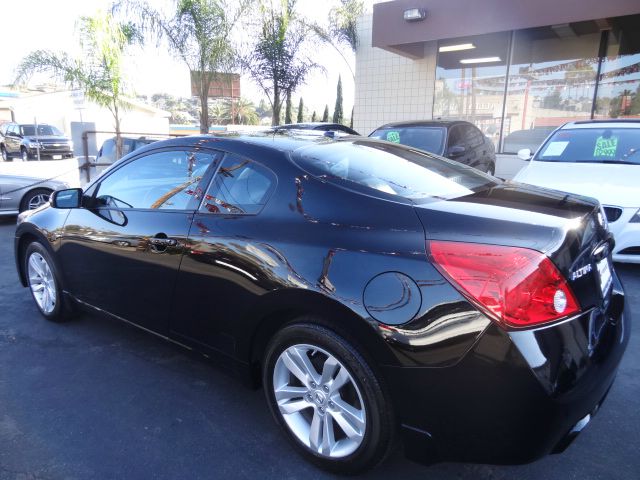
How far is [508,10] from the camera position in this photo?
10.2 m

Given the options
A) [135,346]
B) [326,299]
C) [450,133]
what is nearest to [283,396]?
[326,299]

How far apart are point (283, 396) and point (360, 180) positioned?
1.09m

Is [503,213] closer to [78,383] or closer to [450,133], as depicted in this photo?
[78,383]

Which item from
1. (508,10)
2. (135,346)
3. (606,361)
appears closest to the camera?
(606,361)

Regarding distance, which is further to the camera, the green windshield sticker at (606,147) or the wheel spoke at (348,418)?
the green windshield sticker at (606,147)

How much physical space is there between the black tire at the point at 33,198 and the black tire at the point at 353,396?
23.8 ft

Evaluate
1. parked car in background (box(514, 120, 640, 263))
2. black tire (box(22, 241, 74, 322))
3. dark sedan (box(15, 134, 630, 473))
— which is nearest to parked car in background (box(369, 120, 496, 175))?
parked car in background (box(514, 120, 640, 263))

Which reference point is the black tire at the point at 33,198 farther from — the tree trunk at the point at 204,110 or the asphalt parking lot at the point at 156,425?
the tree trunk at the point at 204,110

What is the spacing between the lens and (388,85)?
14.5 metres

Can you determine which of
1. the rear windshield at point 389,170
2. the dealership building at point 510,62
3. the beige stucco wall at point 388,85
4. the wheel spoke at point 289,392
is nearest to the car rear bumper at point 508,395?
the wheel spoke at point 289,392

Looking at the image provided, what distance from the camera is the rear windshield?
2.26m

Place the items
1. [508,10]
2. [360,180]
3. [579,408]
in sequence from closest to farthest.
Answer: [579,408] → [360,180] → [508,10]

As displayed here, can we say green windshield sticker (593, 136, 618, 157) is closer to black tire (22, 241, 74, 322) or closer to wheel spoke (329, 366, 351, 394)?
wheel spoke (329, 366, 351, 394)

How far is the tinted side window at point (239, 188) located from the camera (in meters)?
2.39
